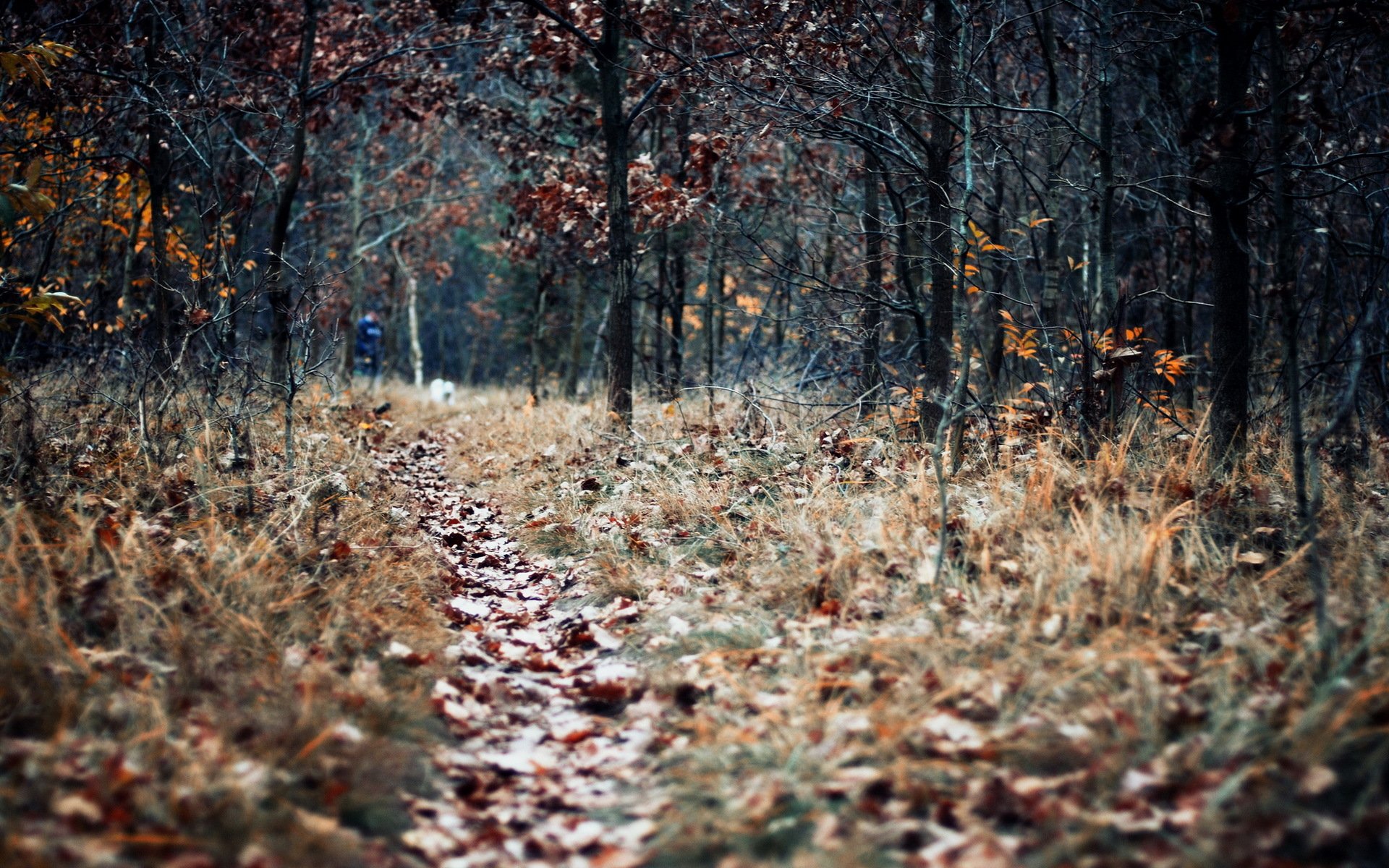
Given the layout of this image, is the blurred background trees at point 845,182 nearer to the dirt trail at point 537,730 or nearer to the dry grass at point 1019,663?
the dry grass at point 1019,663

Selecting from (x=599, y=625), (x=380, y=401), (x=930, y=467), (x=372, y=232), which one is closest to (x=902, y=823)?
(x=599, y=625)

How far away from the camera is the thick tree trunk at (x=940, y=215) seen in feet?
22.5

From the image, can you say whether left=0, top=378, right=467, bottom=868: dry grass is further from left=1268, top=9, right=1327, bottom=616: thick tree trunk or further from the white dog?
the white dog

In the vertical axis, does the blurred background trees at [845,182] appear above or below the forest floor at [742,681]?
above

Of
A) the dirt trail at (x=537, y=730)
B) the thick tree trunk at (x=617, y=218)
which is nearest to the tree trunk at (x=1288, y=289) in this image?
the dirt trail at (x=537, y=730)

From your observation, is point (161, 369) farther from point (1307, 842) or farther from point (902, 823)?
point (1307, 842)

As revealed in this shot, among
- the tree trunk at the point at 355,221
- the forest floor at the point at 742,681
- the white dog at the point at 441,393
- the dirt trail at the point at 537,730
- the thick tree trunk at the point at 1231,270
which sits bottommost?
the dirt trail at the point at 537,730

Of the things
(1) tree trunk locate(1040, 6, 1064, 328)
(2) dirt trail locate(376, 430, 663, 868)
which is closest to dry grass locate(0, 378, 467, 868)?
(2) dirt trail locate(376, 430, 663, 868)

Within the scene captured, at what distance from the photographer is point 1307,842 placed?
2.36 meters

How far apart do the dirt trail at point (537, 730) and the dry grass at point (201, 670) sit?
0.15 meters

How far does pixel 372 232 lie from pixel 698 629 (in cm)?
2478

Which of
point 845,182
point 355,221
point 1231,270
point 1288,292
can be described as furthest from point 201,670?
point 355,221

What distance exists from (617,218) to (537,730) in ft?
21.6

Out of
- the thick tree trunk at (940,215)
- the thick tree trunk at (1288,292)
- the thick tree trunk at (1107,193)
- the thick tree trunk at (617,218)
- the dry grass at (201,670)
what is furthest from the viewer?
the thick tree trunk at (617,218)
